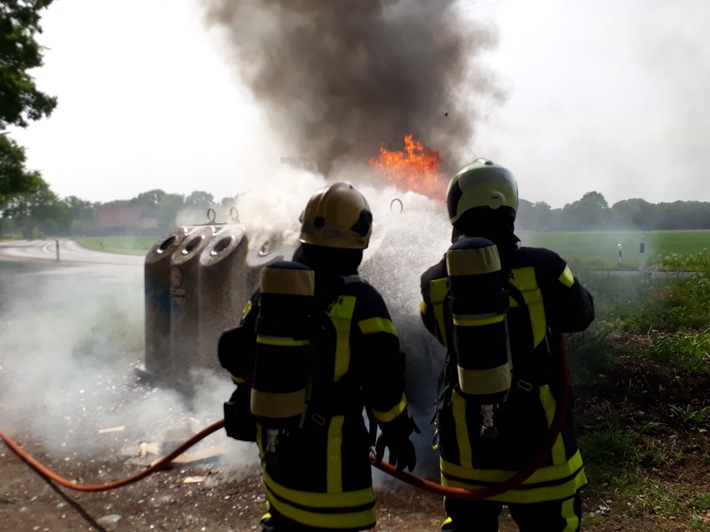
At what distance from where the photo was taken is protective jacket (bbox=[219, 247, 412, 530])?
219 centimetres

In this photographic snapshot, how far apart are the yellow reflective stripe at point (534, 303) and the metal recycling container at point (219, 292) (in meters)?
4.16

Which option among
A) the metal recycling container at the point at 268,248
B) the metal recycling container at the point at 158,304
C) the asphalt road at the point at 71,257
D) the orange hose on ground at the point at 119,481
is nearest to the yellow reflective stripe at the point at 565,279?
the orange hose on ground at the point at 119,481

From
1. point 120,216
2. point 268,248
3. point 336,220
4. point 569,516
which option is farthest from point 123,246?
point 120,216

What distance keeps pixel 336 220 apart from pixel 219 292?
425cm

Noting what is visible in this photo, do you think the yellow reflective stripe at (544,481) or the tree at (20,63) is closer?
the yellow reflective stripe at (544,481)

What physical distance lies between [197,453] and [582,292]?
383 cm

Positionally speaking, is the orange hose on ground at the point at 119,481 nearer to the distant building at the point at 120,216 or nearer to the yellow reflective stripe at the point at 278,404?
the yellow reflective stripe at the point at 278,404

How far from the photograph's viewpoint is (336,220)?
231cm

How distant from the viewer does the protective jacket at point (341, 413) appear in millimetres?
2191

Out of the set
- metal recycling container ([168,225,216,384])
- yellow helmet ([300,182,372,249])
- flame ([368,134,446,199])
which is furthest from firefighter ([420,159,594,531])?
flame ([368,134,446,199])

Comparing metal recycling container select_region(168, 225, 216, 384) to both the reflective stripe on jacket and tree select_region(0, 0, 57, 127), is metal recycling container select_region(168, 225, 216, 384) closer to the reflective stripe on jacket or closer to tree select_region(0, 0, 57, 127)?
the reflective stripe on jacket

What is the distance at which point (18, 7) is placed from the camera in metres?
13.1

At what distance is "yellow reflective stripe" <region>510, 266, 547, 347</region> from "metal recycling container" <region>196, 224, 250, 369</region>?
13.6 ft

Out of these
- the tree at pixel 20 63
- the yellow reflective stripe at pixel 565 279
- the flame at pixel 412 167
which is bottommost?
the yellow reflective stripe at pixel 565 279
